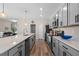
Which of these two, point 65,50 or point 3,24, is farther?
point 3,24

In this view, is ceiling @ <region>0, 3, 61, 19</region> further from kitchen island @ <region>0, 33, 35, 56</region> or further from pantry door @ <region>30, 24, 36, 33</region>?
pantry door @ <region>30, 24, 36, 33</region>

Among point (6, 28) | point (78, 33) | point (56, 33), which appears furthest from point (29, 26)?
point (78, 33)

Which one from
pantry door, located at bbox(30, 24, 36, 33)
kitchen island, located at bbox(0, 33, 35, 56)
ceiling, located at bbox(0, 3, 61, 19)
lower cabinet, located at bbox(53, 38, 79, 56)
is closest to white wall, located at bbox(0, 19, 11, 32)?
pantry door, located at bbox(30, 24, 36, 33)

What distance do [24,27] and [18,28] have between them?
0.76 metres

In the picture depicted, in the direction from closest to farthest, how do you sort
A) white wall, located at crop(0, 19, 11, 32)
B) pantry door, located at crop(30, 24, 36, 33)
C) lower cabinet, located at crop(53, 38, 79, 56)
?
lower cabinet, located at crop(53, 38, 79, 56) → pantry door, located at crop(30, 24, 36, 33) → white wall, located at crop(0, 19, 11, 32)

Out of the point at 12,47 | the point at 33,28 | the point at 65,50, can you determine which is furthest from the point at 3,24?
the point at 12,47

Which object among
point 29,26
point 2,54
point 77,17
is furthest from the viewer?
point 29,26

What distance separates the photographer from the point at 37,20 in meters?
12.1

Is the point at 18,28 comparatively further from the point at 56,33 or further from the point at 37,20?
the point at 56,33

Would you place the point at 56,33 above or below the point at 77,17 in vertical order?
below

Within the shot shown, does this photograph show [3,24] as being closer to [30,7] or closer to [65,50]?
[30,7]

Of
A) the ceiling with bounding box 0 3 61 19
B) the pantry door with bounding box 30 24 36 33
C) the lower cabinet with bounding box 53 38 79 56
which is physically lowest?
the lower cabinet with bounding box 53 38 79 56

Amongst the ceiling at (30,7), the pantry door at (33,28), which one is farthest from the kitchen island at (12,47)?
the pantry door at (33,28)

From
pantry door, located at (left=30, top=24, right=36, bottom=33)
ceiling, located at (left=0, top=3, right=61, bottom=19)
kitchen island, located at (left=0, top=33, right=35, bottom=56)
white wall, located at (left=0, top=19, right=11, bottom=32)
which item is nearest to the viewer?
kitchen island, located at (left=0, top=33, right=35, bottom=56)
